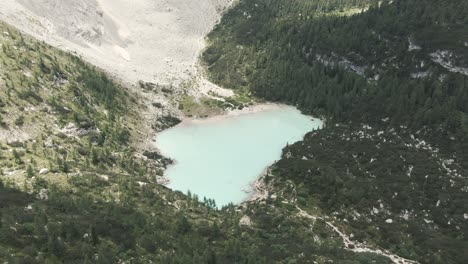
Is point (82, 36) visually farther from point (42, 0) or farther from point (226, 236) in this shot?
point (226, 236)

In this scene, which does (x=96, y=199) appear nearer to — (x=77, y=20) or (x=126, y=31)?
(x=77, y=20)

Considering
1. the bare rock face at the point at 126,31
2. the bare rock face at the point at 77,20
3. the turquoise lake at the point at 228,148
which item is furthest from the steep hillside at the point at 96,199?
the bare rock face at the point at 77,20

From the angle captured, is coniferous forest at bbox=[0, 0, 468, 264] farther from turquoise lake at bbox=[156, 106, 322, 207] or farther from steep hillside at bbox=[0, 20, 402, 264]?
turquoise lake at bbox=[156, 106, 322, 207]

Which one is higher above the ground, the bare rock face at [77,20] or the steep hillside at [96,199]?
the bare rock face at [77,20]

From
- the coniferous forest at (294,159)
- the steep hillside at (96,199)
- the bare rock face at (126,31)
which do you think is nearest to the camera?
the steep hillside at (96,199)

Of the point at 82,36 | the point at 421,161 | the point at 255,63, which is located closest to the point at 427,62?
the point at 421,161

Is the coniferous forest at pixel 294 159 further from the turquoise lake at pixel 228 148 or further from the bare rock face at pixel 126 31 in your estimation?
the bare rock face at pixel 126 31

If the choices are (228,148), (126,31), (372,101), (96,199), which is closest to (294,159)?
(228,148)
